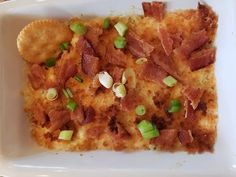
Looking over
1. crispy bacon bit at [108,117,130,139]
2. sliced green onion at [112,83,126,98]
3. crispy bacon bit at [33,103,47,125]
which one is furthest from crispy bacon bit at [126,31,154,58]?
crispy bacon bit at [33,103,47,125]

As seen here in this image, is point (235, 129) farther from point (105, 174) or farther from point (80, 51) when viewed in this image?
point (80, 51)

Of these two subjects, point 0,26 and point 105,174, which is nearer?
point 105,174

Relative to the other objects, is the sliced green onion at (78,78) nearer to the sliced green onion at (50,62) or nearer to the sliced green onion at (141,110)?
the sliced green onion at (50,62)

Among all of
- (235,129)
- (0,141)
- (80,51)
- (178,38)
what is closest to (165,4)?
(178,38)

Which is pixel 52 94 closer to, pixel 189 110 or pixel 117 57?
pixel 117 57

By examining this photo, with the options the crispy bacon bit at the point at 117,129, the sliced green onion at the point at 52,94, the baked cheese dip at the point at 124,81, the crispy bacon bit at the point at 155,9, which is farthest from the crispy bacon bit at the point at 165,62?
the sliced green onion at the point at 52,94

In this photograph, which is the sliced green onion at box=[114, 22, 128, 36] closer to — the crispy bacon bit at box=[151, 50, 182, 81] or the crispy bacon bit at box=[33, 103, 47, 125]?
the crispy bacon bit at box=[151, 50, 182, 81]
